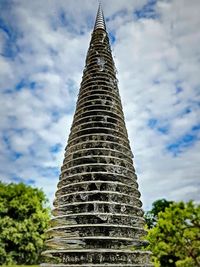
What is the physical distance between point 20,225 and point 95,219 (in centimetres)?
2133

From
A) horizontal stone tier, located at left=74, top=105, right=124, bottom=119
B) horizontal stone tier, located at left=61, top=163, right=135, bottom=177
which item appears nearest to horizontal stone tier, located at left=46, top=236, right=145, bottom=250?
horizontal stone tier, located at left=61, top=163, right=135, bottom=177

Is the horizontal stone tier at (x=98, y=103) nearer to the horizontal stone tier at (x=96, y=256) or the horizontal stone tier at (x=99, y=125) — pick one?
the horizontal stone tier at (x=99, y=125)

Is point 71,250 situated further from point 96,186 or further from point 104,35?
point 104,35

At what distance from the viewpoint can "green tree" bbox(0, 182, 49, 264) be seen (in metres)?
28.0

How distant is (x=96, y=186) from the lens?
10.1 metres

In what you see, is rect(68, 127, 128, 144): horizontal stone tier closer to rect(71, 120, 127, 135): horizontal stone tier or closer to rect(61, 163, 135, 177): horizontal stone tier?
rect(71, 120, 127, 135): horizontal stone tier

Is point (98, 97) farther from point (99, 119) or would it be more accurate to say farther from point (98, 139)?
point (98, 139)

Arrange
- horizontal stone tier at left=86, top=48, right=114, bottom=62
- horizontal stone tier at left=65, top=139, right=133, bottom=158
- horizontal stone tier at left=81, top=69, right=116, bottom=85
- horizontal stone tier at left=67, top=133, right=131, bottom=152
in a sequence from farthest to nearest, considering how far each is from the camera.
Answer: horizontal stone tier at left=86, top=48, right=114, bottom=62
horizontal stone tier at left=81, top=69, right=116, bottom=85
horizontal stone tier at left=67, top=133, right=131, bottom=152
horizontal stone tier at left=65, top=139, right=133, bottom=158

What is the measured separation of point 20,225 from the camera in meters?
28.7

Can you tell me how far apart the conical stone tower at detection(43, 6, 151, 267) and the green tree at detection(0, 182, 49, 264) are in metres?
19.5

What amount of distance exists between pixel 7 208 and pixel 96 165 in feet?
71.6

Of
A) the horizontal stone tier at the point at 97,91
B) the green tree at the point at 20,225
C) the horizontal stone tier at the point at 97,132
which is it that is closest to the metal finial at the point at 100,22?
the horizontal stone tier at the point at 97,91

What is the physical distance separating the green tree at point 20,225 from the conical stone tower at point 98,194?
1949 cm

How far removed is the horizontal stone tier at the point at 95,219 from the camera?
950 centimetres
